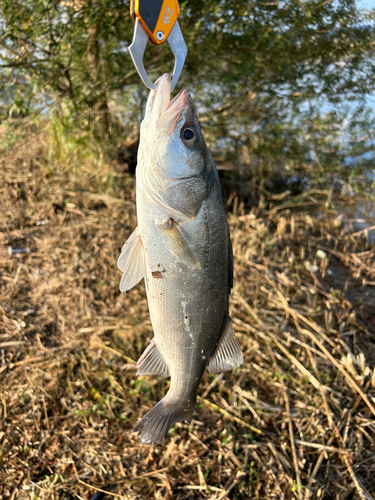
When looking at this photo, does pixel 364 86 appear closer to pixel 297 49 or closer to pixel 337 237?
pixel 297 49

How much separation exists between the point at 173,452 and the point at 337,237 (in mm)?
3834

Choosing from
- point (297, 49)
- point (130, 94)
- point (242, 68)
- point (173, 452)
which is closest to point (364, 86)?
point (297, 49)

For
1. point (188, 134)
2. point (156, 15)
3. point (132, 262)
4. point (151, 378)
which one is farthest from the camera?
point (151, 378)

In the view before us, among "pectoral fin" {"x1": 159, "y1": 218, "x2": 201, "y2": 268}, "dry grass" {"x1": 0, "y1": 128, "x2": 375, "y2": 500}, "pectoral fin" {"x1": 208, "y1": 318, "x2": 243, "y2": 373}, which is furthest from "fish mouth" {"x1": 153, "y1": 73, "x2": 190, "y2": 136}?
"dry grass" {"x1": 0, "y1": 128, "x2": 375, "y2": 500}

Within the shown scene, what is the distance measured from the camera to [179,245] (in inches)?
60.2

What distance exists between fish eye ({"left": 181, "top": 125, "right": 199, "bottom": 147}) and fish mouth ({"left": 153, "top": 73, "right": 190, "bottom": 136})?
0.05 m

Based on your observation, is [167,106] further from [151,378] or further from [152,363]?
[151,378]

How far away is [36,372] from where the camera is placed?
9.82ft

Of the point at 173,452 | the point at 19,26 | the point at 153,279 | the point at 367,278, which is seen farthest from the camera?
the point at 367,278

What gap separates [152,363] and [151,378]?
1.52m

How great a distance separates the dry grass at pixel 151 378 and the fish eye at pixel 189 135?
2.22m

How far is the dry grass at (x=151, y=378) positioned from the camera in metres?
2.51

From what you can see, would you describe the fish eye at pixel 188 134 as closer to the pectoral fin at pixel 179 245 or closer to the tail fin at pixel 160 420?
the pectoral fin at pixel 179 245

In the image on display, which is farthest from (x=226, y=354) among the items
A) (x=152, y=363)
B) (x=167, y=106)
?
(x=167, y=106)
